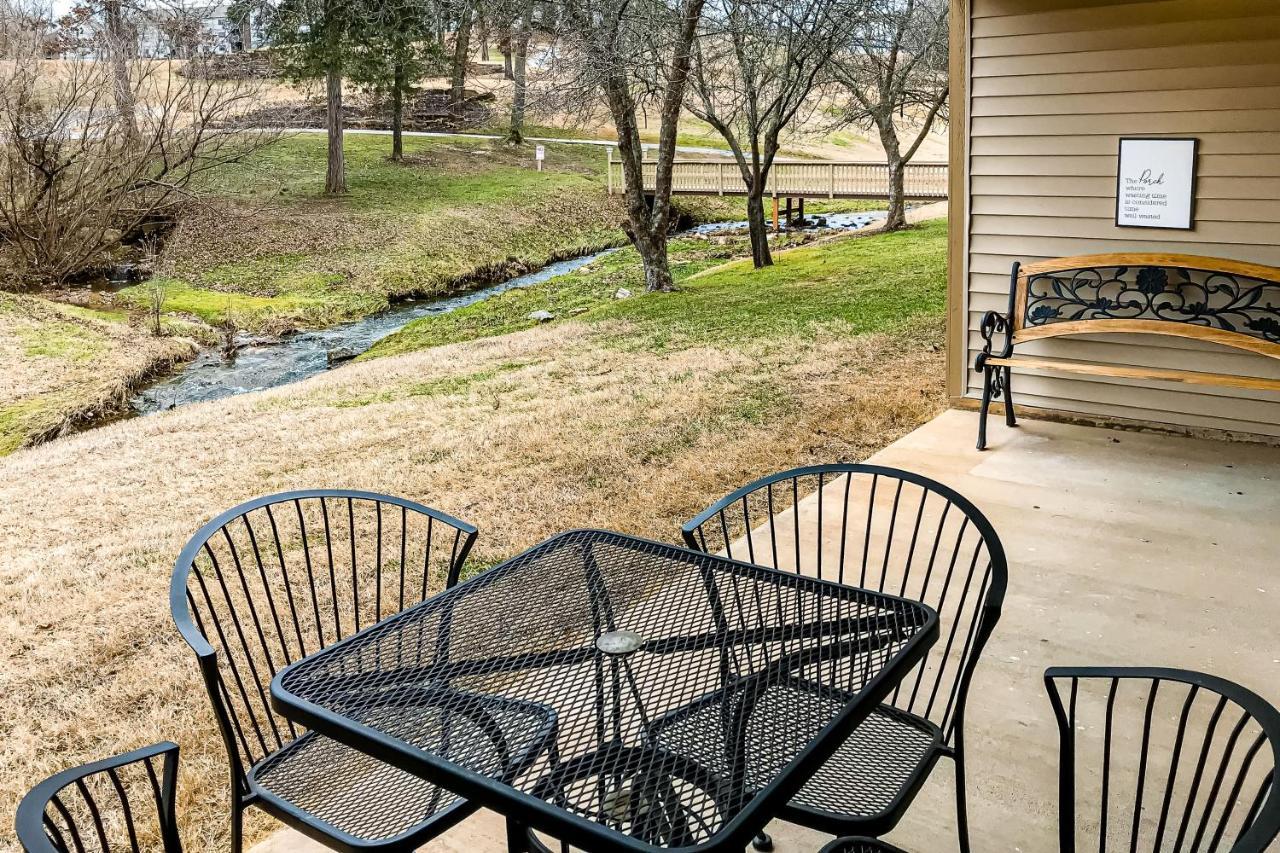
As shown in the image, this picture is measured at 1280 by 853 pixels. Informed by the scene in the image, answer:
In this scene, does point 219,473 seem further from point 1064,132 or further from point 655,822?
point 655,822

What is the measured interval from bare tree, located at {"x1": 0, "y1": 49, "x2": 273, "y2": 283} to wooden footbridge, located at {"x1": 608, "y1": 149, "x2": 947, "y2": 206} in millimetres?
7473

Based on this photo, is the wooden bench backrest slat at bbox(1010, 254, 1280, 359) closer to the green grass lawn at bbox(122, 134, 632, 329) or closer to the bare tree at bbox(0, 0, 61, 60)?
the green grass lawn at bbox(122, 134, 632, 329)

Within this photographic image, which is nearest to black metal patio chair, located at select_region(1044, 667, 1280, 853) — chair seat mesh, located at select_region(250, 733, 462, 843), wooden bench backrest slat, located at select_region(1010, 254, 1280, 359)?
chair seat mesh, located at select_region(250, 733, 462, 843)

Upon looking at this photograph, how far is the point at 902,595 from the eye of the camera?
2.06 m

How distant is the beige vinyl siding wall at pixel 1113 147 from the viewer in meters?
4.59

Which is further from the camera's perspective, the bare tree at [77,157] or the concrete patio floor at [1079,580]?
the bare tree at [77,157]

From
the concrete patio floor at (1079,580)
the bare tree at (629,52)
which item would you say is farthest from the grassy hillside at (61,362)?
the concrete patio floor at (1079,580)

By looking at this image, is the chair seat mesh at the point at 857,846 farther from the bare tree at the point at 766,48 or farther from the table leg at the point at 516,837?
the bare tree at the point at 766,48

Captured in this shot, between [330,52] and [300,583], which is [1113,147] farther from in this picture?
[330,52]

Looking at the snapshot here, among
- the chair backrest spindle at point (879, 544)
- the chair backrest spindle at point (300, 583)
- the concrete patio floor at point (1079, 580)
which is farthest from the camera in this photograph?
the chair backrest spindle at point (300, 583)

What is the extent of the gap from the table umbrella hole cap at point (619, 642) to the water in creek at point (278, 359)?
753 centimetres

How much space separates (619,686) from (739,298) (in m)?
8.74

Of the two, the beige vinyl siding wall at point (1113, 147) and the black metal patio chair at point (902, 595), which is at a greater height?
the beige vinyl siding wall at point (1113, 147)

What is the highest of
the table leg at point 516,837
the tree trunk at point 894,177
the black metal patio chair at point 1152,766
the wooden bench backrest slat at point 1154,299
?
the tree trunk at point 894,177
